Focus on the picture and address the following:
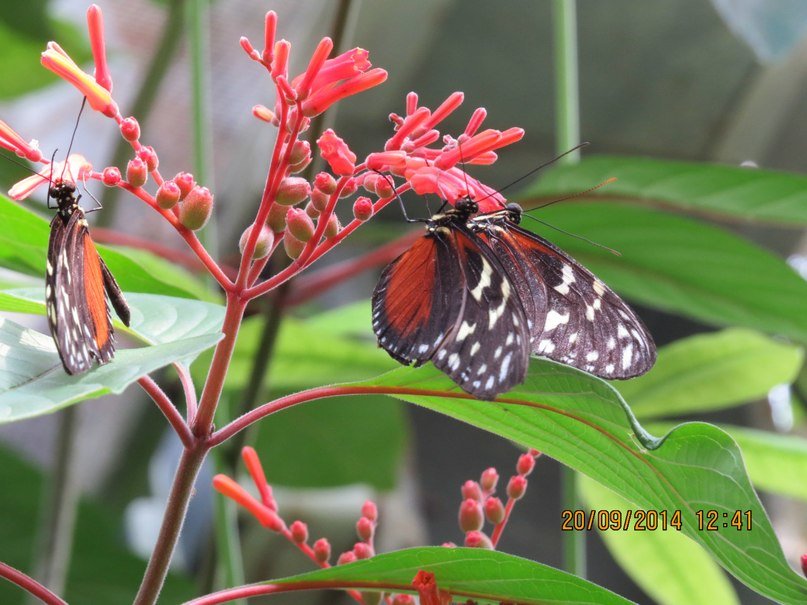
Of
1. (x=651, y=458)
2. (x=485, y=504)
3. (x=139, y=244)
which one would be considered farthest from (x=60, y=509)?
(x=651, y=458)

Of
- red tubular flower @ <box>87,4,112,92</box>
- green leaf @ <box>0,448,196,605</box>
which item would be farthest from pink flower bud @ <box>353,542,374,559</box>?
green leaf @ <box>0,448,196,605</box>

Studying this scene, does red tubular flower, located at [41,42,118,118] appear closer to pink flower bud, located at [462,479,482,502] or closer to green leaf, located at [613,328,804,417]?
pink flower bud, located at [462,479,482,502]

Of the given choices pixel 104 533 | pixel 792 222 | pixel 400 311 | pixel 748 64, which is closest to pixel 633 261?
pixel 792 222

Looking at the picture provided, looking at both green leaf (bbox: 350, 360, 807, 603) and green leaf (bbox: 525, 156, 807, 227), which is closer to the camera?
green leaf (bbox: 350, 360, 807, 603)

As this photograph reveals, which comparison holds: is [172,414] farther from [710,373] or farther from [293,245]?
[710,373]

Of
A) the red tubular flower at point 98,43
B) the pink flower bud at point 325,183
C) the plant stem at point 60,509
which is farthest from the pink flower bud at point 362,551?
the plant stem at point 60,509

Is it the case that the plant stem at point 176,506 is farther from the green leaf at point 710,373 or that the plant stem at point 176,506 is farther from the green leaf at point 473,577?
the green leaf at point 710,373

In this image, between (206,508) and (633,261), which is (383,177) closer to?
(633,261)
